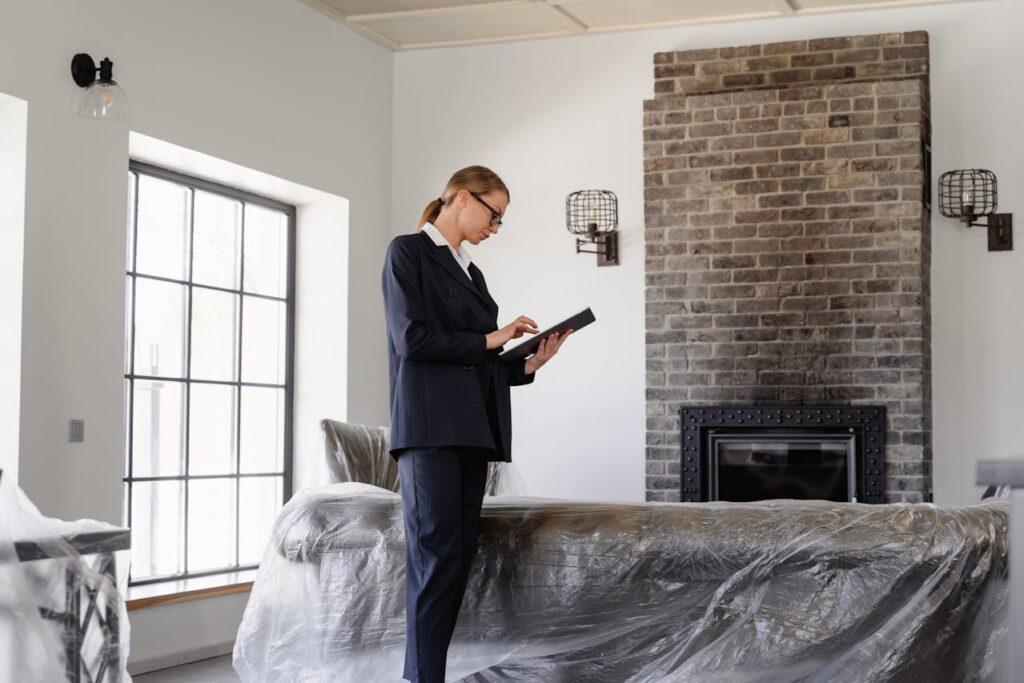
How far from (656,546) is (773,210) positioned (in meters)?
2.95

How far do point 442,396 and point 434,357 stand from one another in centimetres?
9

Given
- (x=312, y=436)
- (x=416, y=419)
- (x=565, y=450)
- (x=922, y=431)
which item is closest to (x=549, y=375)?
(x=565, y=450)

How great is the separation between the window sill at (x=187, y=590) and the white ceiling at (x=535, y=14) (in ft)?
7.92

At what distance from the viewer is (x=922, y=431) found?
486 centimetres

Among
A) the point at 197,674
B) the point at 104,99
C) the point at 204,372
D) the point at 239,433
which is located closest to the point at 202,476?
the point at 239,433

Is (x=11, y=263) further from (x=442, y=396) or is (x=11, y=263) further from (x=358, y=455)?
(x=442, y=396)

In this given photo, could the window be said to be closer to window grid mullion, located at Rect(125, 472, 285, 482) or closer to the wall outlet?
window grid mullion, located at Rect(125, 472, 285, 482)

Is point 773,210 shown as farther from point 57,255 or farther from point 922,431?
point 57,255

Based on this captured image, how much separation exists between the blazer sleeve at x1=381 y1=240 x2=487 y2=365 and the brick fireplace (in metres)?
2.68

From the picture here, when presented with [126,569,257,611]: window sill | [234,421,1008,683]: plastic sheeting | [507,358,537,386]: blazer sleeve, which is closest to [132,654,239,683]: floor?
[126,569,257,611]: window sill

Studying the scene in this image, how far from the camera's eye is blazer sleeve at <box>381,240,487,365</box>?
8.46ft

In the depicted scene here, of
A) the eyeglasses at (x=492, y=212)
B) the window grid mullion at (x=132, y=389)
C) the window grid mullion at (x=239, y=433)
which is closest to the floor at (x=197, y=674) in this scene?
the window grid mullion at (x=132, y=389)

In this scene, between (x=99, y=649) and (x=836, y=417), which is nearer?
(x=99, y=649)

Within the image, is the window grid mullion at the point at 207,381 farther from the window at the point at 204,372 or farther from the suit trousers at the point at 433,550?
the suit trousers at the point at 433,550
